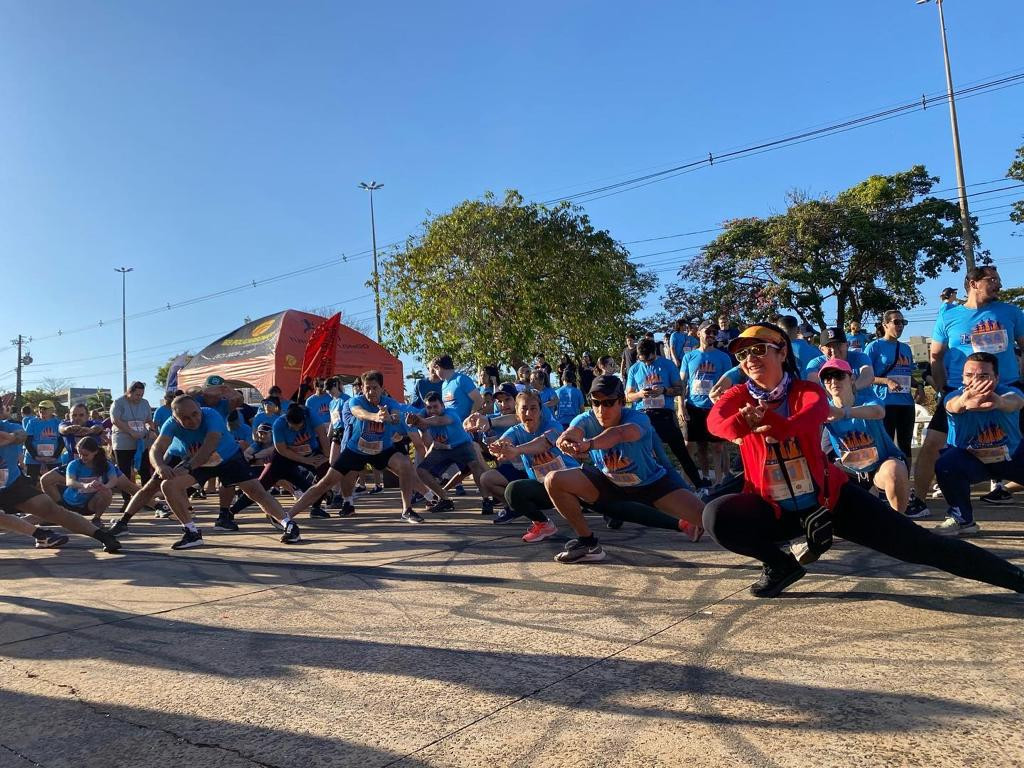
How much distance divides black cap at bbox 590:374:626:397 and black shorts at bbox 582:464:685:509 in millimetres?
618

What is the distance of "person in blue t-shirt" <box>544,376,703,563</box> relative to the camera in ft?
17.5

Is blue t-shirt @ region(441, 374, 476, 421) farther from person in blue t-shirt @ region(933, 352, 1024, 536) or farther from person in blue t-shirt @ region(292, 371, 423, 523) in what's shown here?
person in blue t-shirt @ region(933, 352, 1024, 536)

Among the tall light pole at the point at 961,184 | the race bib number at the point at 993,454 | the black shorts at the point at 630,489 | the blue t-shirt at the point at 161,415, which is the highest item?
the tall light pole at the point at 961,184

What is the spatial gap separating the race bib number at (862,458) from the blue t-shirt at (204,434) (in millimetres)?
5682

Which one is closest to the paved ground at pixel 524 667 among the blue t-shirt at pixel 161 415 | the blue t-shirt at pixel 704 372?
the blue t-shirt at pixel 704 372

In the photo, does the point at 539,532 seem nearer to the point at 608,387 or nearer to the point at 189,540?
the point at 608,387

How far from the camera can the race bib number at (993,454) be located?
548 cm

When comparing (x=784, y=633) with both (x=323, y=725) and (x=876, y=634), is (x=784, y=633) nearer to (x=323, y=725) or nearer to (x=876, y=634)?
(x=876, y=634)

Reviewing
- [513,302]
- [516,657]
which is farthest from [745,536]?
[513,302]

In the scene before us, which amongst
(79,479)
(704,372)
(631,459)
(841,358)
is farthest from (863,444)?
(79,479)

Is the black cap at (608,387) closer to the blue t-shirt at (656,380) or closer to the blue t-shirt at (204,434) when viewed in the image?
the blue t-shirt at (656,380)

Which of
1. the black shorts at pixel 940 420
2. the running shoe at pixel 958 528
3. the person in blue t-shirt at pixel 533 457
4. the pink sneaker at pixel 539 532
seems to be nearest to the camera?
the running shoe at pixel 958 528

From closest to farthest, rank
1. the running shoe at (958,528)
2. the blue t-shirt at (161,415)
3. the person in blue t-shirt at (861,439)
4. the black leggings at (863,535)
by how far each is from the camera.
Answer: the black leggings at (863,535) < the person in blue t-shirt at (861,439) < the running shoe at (958,528) < the blue t-shirt at (161,415)

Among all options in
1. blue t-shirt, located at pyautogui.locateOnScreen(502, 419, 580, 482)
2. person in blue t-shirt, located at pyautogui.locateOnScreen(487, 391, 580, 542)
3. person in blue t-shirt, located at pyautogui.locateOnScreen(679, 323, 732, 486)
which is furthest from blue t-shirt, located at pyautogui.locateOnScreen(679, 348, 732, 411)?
blue t-shirt, located at pyautogui.locateOnScreen(502, 419, 580, 482)
